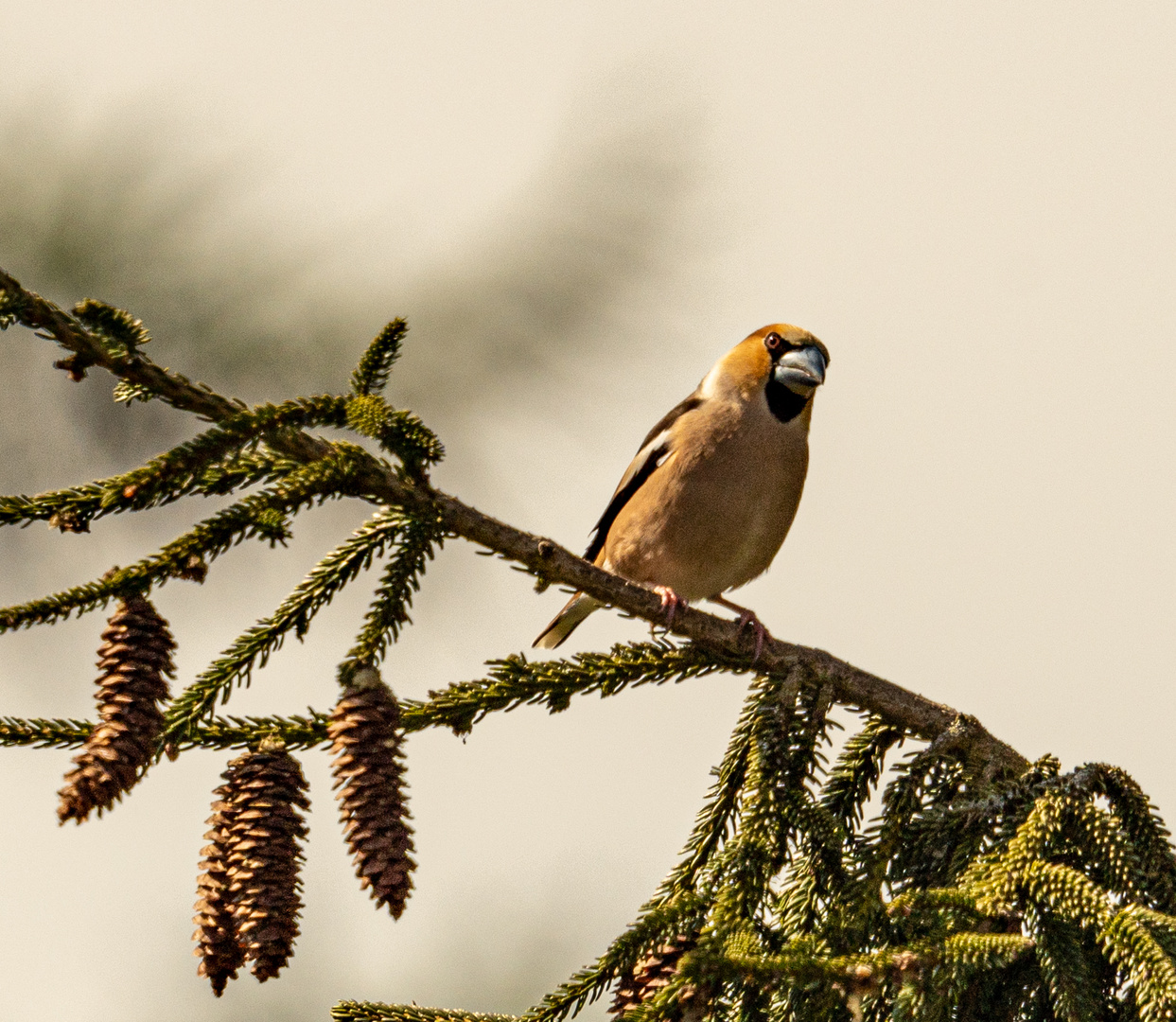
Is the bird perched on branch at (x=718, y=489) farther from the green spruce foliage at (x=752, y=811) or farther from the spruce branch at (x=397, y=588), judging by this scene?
the spruce branch at (x=397, y=588)

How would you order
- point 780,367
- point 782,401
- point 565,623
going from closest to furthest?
point 782,401 < point 780,367 < point 565,623

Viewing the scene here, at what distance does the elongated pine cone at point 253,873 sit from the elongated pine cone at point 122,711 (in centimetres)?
14

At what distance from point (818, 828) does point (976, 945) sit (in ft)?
1.32

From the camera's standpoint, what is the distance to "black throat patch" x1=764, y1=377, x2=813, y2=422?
3727 millimetres

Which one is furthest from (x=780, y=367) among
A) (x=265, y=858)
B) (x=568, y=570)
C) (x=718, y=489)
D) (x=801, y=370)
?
(x=265, y=858)

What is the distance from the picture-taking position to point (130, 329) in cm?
131

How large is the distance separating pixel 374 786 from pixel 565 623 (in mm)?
2553

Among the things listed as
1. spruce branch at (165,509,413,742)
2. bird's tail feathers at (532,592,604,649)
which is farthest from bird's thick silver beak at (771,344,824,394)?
spruce branch at (165,509,413,742)

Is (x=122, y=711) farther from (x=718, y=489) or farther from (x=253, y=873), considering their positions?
(x=718, y=489)

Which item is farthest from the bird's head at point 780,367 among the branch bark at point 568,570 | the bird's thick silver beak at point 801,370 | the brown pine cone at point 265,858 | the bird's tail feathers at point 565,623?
the brown pine cone at point 265,858

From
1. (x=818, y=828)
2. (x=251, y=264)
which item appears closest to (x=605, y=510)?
(x=251, y=264)

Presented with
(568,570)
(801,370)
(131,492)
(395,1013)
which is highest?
(801,370)

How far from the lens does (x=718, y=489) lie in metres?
3.49

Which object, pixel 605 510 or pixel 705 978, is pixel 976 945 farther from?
pixel 605 510
